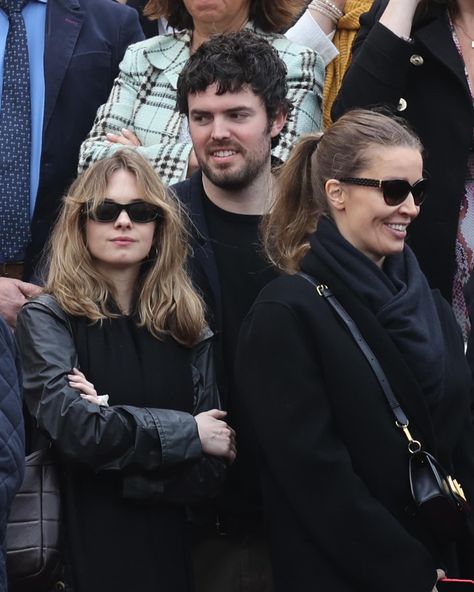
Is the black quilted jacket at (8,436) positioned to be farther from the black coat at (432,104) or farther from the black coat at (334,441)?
the black coat at (432,104)

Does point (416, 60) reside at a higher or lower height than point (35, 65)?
higher

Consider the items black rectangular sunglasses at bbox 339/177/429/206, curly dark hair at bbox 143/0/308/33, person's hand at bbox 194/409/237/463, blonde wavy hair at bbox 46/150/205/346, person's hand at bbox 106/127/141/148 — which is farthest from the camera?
curly dark hair at bbox 143/0/308/33

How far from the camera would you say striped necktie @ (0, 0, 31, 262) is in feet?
17.3

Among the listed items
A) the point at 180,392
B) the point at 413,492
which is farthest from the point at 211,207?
the point at 413,492

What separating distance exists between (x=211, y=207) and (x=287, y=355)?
42.4 inches

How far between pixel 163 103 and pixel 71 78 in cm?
44

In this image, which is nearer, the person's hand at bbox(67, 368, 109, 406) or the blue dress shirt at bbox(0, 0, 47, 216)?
the person's hand at bbox(67, 368, 109, 406)

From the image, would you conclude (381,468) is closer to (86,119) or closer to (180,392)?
(180,392)

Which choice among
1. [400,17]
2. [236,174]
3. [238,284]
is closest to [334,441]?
[238,284]

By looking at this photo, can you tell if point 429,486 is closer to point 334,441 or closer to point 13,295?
point 334,441

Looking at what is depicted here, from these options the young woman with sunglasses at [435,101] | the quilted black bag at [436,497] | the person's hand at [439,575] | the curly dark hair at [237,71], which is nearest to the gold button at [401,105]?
the young woman with sunglasses at [435,101]

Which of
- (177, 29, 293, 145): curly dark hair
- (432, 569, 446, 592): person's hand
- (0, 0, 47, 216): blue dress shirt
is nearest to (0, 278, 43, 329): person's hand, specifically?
(0, 0, 47, 216): blue dress shirt

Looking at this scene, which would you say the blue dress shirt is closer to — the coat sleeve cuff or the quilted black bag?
the coat sleeve cuff

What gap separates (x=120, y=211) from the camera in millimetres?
4555
